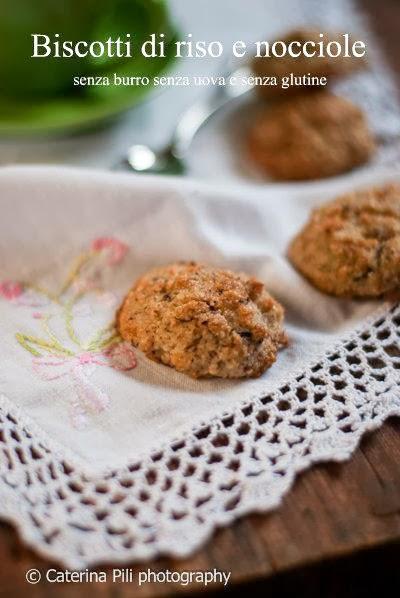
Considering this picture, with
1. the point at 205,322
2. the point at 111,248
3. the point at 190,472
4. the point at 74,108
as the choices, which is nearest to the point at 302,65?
the point at 74,108

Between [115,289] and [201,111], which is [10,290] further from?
[201,111]

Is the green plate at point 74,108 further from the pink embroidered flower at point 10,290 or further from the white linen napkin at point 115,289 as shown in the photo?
the pink embroidered flower at point 10,290

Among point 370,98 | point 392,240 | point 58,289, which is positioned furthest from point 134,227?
point 370,98

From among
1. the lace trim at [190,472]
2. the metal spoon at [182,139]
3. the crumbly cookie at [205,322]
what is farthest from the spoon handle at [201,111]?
the lace trim at [190,472]

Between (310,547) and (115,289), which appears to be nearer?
(310,547)

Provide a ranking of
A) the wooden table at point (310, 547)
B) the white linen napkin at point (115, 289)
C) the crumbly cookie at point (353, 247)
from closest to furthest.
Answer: the wooden table at point (310, 547) → the white linen napkin at point (115, 289) → the crumbly cookie at point (353, 247)

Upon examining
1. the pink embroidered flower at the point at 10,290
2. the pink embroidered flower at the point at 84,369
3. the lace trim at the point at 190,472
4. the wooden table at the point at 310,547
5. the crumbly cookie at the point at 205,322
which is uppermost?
the pink embroidered flower at the point at 10,290
